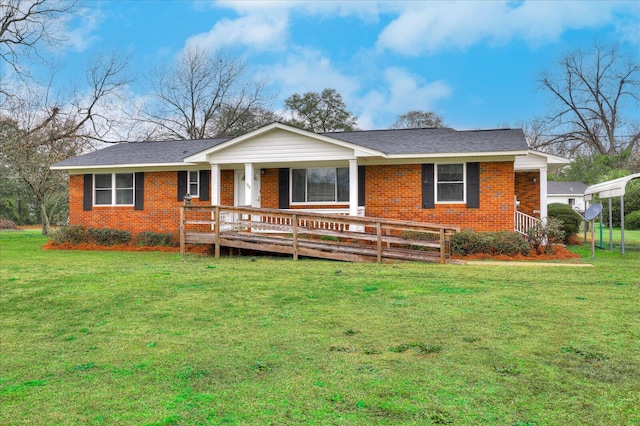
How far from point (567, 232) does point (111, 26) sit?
2612 centimetres

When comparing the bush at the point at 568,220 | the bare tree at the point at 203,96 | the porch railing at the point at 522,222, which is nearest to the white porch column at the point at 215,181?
the porch railing at the point at 522,222

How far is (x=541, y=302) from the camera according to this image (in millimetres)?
6605

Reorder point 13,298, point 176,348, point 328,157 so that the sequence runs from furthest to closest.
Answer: point 328,157 < point 13,298 < point 176,348

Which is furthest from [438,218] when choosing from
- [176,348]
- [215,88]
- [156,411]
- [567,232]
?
[215,88]

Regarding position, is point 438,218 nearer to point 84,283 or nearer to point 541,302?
point 541,302

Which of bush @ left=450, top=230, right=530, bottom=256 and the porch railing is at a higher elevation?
the porch railing

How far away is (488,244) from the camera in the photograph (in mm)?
12852

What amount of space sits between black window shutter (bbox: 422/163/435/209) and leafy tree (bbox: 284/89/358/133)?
25.9m

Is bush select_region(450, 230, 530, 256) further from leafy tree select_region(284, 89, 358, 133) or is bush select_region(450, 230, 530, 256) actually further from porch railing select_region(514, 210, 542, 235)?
leafy tree select_region(284, 89, 358, 133)

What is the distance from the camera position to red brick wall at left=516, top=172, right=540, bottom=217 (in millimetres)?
16969

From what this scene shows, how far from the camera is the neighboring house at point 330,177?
47.4 feet

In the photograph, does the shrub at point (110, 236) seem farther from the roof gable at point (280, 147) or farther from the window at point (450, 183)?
the window at point (450, 183)

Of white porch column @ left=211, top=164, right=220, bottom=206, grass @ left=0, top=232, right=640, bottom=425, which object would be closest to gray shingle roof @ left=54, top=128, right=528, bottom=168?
white porch column @ left=211, top=164, right=220, bottom=206

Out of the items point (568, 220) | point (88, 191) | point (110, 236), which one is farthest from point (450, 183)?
point (88, 191)
